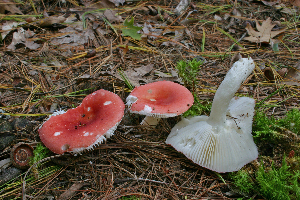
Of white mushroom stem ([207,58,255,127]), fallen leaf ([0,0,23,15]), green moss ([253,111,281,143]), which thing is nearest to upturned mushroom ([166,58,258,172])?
white mushroom stem ([207,58,255,127])

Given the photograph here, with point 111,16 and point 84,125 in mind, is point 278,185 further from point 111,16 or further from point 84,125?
point 111,16

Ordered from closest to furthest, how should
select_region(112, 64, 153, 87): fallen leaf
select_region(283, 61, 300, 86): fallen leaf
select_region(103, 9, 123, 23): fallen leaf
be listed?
select_region(112, 64, 153, 87): fallen leaf → select_region(283, 61, 300, 86): fallen leaf → select_region(103, 9, 123, 23): fallen leaf

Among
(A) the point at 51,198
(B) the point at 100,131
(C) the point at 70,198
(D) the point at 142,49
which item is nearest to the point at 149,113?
(B) the point at 100,131

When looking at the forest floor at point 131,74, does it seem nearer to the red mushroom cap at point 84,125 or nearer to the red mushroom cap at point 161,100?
the red mushroom cap at point 84,125

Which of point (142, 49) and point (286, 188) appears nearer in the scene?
point (286, 188)

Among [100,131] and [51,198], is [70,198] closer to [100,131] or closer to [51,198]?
[51,198]

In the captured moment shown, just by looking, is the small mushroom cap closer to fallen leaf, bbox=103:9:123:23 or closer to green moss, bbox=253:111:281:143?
green moss, bbox=253:111:281:143
